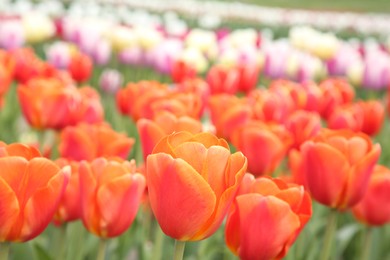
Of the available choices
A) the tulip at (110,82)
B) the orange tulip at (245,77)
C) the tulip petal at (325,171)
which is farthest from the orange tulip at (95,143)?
the tulip at (110,82)

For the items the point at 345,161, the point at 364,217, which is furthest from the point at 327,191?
the point at 364,217

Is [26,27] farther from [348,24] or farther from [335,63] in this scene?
[348,24]

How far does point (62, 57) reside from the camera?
4.92m

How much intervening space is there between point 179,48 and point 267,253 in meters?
4.24

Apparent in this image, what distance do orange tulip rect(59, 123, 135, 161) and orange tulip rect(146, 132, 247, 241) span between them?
614 mm

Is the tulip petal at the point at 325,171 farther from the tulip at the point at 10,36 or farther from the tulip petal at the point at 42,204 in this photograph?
the tulip at the point at 10,36

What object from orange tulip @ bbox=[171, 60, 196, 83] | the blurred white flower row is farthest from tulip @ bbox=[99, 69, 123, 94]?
orange tulip @ bbox=[171, 60, 196, 83]

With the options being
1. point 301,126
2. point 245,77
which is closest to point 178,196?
point 301,126

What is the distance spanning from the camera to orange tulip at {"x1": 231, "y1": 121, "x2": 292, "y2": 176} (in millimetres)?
2039

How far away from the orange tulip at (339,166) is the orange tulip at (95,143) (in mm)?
465

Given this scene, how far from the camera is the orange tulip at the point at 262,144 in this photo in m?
2.04

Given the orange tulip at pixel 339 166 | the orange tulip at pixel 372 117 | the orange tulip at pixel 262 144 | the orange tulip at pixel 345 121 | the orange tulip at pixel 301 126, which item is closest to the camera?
the orange tulip at pixel 339 166

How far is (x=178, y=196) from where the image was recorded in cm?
114

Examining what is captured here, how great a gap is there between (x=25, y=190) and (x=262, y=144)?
39.2 inches
